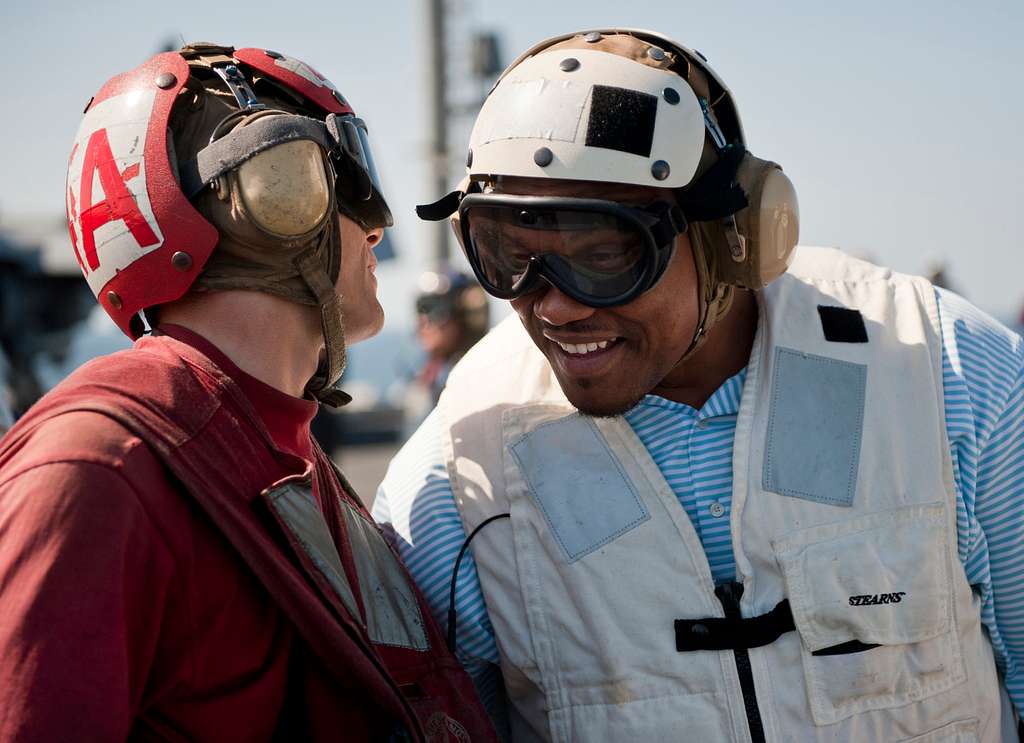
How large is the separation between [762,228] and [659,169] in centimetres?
31

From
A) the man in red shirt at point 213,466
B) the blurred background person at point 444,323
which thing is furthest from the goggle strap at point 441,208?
the blurred background person at point 444,323

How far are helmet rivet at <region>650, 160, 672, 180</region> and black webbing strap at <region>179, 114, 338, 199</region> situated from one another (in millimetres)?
771

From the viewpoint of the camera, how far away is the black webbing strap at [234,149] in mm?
2217

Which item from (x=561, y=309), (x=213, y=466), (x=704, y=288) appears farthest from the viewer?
(x=704, y=288)

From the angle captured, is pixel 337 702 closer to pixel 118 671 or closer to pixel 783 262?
pixel 118 671

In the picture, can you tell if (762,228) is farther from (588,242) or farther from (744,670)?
(744,670)

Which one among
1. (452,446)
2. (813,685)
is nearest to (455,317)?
(452,446)

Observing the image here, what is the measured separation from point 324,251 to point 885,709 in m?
1.62

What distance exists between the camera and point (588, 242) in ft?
7.88

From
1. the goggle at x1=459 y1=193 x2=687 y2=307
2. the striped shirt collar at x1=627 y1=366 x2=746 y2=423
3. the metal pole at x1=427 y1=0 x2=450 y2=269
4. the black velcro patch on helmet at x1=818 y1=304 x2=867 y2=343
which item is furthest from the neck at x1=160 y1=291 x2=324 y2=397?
the metal pole at x1=427 y1=0 x2=450 y2=269

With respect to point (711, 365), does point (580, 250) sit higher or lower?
higher

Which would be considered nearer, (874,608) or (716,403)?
(874,608)

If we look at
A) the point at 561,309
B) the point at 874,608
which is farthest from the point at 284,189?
the point at 874,608

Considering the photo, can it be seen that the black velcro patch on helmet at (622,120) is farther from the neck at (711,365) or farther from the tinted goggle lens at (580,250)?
the neck at (711,365)
